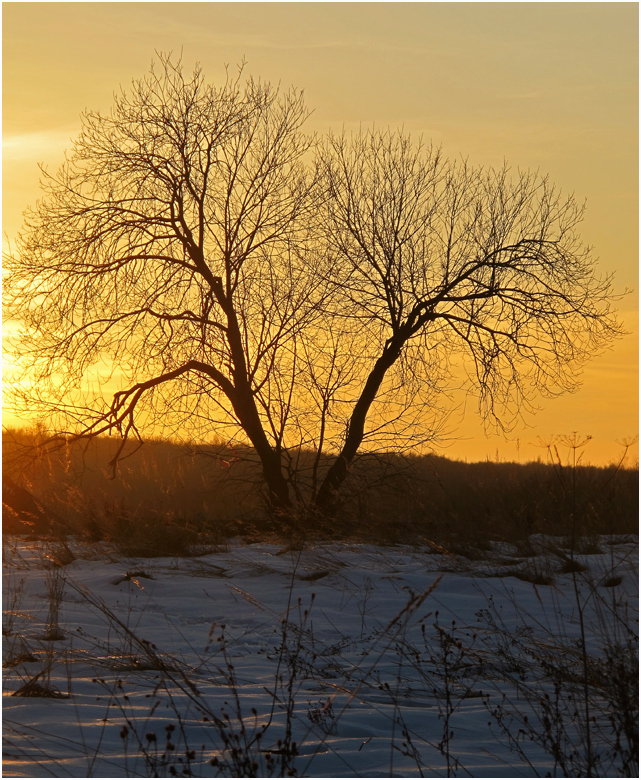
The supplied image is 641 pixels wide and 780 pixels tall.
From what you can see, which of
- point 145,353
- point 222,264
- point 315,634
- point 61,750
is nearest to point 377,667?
point 315,634

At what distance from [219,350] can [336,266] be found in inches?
89.3

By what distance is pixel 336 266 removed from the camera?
11.7 metres

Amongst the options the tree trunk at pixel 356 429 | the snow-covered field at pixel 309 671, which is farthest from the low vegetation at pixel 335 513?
the snow-covered field at pixel 309 671

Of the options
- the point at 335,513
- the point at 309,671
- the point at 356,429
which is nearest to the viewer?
the point at 309,671

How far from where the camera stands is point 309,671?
4504 millimetres

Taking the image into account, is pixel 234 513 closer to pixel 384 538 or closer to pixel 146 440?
pixel 146 440

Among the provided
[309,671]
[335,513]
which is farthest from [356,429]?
[309,671]

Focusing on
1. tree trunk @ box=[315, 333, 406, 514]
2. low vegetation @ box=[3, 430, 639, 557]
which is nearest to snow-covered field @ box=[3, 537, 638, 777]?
low vegetation @ box=[3, 430, 639, 557]

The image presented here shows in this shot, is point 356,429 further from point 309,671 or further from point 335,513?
point 309,671

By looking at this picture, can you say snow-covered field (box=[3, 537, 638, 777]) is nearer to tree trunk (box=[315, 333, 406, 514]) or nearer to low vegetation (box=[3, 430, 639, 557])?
low vegetation (box=[3, 430, 639, 557])

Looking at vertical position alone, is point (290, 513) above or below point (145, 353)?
below

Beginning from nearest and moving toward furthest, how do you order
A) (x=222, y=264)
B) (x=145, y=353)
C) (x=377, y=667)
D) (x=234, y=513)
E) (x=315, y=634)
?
(x=377, y=667) → (x=315, y=634) → (x=145, y=353) → (x=222, y=264) → (x=234, y=513)

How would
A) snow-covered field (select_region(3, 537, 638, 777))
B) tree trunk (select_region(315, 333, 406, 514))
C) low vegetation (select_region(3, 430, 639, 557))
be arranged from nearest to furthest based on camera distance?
snow-covered field (select_region(3, 537, 638, 777)) → low vegetation (select_region(3, 430, 639, 557)) → tree trunk (select_region(315, 333, 406, 514))

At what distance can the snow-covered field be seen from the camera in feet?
10.5
